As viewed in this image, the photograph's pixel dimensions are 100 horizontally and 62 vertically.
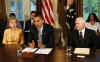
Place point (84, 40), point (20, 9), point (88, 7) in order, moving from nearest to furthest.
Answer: point (84, 40)
point (88, 7)
point (20, 9)

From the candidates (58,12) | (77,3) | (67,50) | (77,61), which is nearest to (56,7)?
(58,12)

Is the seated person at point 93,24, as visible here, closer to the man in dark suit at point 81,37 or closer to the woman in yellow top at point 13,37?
the man in dark suit at point 81,37

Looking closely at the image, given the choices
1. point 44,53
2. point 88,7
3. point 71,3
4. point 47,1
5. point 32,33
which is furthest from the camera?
point 88,7

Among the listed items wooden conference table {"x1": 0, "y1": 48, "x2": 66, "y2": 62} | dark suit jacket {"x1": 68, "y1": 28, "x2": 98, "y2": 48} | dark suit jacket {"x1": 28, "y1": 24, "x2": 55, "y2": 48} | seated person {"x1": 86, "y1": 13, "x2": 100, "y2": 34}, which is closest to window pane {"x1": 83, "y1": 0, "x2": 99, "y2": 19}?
seated person {"x1": 86, "y1": 13, "x2": 100, "y2": 34}

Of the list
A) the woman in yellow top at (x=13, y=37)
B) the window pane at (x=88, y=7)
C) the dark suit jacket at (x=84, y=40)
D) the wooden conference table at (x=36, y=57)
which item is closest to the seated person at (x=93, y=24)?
the window pane at (x=88, y=7)

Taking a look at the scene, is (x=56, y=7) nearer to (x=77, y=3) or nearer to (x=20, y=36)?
(x=77, y=3)

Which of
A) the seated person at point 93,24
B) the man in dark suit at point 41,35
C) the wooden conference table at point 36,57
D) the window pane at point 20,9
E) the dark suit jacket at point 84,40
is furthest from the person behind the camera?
the window pane at point 20,9

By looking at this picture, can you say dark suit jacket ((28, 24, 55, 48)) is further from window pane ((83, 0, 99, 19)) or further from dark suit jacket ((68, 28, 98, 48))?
window pane ((83, 0, 99, 19))

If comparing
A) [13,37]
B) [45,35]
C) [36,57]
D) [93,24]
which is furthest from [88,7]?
[36,57]

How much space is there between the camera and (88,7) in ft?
22.5

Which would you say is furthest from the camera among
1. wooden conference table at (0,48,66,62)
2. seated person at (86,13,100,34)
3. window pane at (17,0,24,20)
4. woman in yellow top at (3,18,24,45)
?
window pane at (17,0,24,20)

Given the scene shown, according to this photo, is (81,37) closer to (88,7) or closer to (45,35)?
(45,35)

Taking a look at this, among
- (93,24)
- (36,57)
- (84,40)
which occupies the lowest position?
(36,57)

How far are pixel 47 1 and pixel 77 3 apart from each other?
1.29 meters
